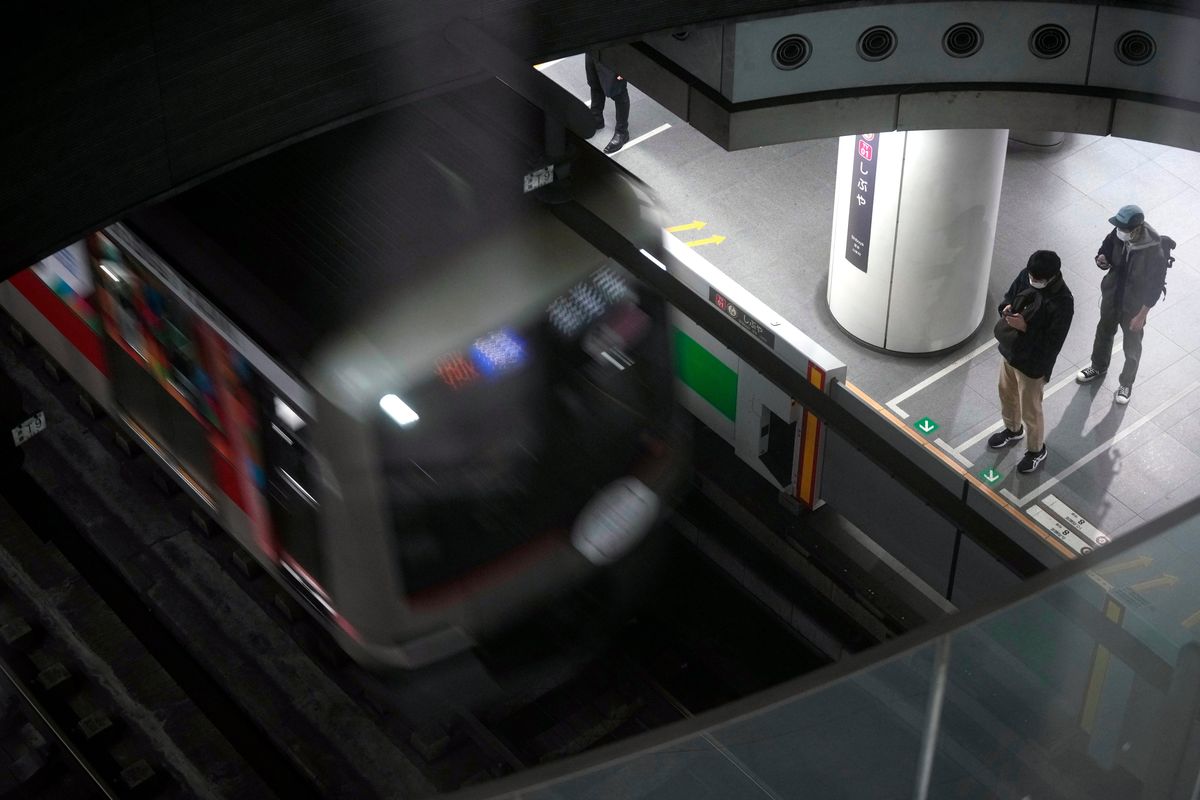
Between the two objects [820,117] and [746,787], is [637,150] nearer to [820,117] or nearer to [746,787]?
[820,117]

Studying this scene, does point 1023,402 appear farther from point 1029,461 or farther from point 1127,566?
point 1127,566

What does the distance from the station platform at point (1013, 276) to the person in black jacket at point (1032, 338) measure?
431mm

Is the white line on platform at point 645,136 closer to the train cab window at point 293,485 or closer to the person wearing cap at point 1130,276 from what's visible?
the person wearing cap at point 1130,276

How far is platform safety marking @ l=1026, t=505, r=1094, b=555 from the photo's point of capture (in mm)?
10648

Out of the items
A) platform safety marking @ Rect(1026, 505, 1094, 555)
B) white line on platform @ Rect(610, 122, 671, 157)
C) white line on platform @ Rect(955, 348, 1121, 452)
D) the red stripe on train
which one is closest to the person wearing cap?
white line on platform @ Rect(955, 348, 1121, 452)

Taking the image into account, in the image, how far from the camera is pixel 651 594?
10.4m

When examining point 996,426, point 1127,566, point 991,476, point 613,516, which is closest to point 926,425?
point 996,426

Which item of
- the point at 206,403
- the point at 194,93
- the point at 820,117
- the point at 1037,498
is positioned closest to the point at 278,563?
the point at 206,403

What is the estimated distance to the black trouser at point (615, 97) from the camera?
14422 mm

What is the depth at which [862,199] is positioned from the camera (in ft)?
38.3

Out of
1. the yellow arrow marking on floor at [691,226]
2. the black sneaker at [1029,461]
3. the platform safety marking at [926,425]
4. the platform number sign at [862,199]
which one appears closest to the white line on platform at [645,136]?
the yellow arrow marking on floor at [691,226]

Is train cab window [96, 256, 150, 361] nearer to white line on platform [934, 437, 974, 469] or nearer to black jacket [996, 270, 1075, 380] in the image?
black jacket [996, 270, 1075, 380]

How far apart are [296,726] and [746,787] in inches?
277

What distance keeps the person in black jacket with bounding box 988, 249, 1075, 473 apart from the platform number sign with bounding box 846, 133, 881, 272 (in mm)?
1516
